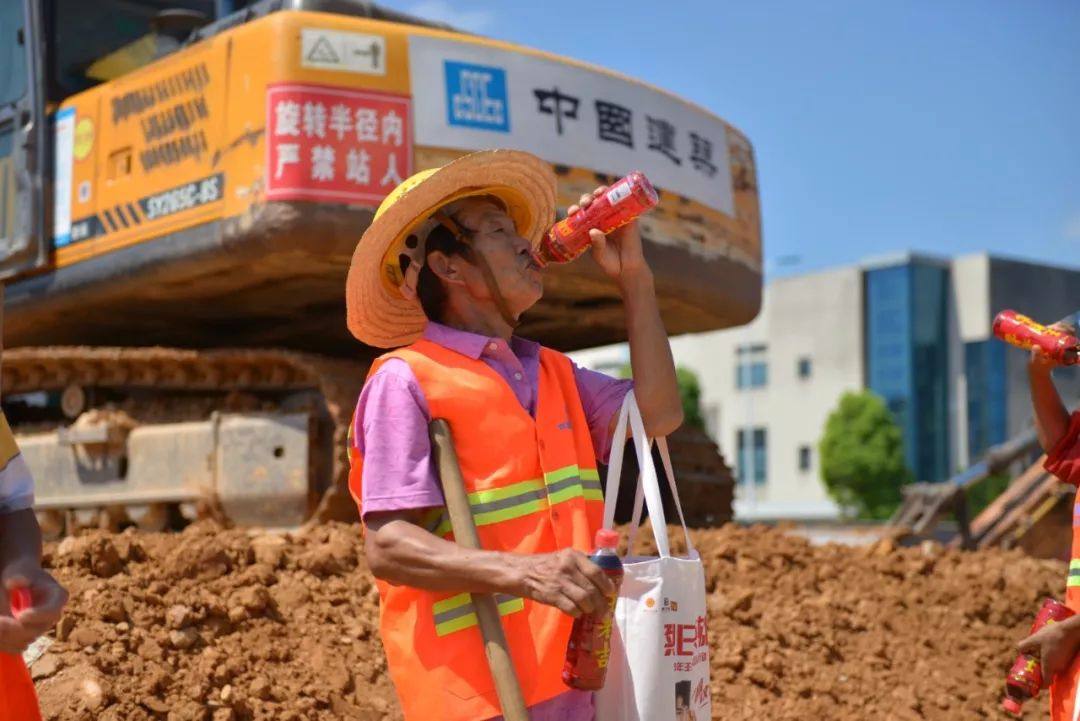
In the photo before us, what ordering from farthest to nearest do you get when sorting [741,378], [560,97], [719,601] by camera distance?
[741,378]
[560,97]
[719,601]

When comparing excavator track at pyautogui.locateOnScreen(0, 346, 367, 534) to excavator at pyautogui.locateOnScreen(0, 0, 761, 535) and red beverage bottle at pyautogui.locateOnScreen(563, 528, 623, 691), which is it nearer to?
excavator at pyautogui.locateOnScreen(0, 0, 761, 535)

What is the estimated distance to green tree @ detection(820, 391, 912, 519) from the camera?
49062 mm

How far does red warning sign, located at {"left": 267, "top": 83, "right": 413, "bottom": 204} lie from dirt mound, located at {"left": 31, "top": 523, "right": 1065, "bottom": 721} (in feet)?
5.16

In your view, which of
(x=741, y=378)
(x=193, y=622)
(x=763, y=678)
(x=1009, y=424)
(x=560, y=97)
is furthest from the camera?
(x=741, y=378)

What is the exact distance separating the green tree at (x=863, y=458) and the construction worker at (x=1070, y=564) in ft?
149

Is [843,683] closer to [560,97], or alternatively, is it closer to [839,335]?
[560,97]

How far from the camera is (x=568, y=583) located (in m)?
2.41

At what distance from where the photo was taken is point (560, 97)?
6980 mm

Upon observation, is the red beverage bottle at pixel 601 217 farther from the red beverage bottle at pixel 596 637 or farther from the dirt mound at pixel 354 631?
the dirt mound at pixel 354 631

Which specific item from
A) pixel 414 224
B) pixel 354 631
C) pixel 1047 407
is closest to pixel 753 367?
pixel 354 631

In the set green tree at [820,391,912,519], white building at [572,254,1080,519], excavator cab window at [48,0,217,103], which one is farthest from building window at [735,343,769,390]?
excavator cab window at [48,0,217,103]

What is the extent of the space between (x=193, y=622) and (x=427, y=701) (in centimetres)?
252

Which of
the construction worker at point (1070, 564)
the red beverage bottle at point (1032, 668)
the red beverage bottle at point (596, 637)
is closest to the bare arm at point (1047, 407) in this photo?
the construction worker at point (1070, 564)

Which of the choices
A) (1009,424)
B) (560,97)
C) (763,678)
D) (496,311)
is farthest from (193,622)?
(1009,424)
